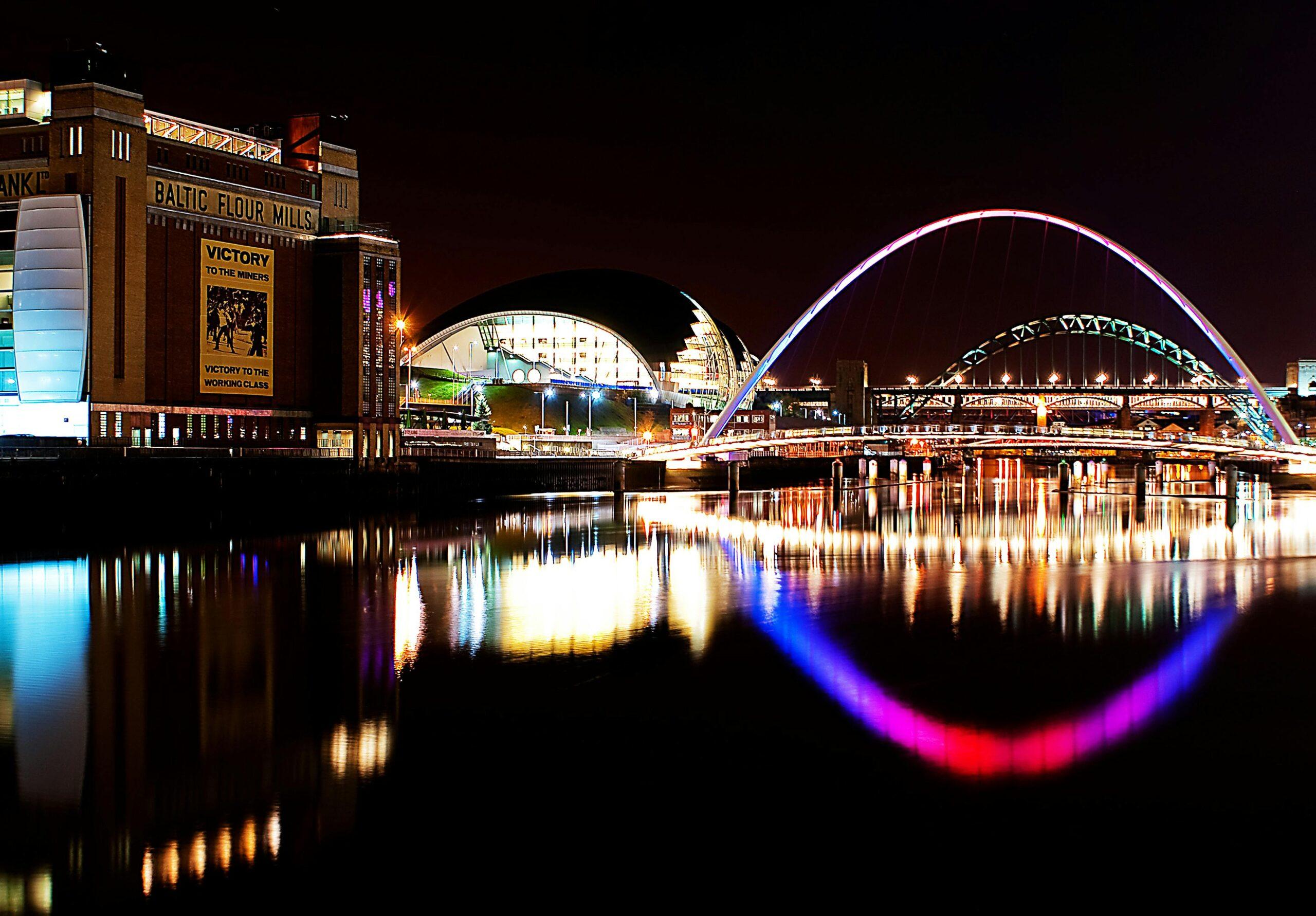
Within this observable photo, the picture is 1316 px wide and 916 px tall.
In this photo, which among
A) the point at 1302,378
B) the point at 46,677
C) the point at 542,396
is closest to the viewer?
the point at 46,677

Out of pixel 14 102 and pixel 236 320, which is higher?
pixel 14 102

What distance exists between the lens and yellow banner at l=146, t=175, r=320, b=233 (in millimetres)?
50281

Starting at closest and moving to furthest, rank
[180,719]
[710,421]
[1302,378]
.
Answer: [180,719], [710,421], [1302,378]

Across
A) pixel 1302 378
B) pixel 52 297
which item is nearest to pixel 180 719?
pixel 52 297

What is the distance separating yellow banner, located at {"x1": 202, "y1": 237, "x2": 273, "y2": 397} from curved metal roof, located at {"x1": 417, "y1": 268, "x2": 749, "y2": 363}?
50.6 meters

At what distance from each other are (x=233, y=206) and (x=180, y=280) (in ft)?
13.3

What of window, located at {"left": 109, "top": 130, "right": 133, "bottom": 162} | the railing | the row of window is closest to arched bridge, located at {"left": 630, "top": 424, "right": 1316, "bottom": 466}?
the railing

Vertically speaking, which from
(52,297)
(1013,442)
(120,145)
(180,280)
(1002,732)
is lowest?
(1002,732)

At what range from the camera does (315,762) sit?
14781mm

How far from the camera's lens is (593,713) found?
17078 mm

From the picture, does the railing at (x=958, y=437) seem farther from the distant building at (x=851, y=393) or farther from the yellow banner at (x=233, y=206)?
the distant building at (x=851, y=393)

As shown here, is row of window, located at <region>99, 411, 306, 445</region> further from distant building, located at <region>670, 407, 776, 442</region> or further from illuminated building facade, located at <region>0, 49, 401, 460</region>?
distant building, located at <region>670, 407, 776, 442</region>

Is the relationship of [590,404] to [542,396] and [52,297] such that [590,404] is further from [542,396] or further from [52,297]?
[52,297]

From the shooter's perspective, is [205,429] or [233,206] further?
[233,206]
